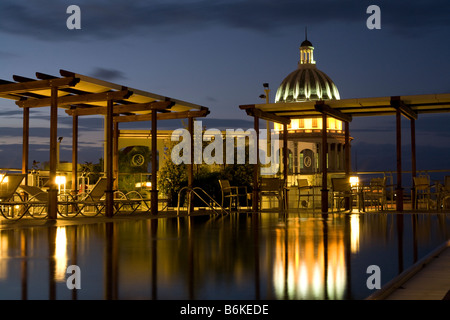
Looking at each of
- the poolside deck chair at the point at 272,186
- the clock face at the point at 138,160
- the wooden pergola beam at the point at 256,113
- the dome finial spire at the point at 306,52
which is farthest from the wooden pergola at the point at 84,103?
the dome finial spire at the point at 306,52

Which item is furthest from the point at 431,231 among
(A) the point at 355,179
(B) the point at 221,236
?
(A) the point at 355,179

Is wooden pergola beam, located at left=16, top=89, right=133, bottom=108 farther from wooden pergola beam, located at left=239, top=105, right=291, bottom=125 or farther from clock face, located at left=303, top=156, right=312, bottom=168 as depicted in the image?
clock face, located at left=303, top=156, right=312, bottom=168

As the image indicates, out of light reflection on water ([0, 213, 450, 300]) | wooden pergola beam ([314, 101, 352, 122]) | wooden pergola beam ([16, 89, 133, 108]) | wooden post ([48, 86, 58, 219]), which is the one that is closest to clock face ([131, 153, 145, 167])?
wooden pergola beam ([314, 101, 352, 122])

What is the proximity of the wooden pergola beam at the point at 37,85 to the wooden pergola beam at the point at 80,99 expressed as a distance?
115 cm

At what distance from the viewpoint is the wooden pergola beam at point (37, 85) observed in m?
10.9

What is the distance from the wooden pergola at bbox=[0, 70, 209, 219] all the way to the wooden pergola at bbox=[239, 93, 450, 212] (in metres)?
1.67

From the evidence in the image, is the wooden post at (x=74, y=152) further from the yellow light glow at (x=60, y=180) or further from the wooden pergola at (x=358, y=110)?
the wooden pergola at (x=358, y=110)

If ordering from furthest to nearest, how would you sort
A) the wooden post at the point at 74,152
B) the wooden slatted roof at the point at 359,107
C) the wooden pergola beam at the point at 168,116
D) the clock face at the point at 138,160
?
the clock face at the point at 138,160 < the wooden pergola beam at the point at 168,116 < the wooden post at the point at 74,152 < the wooden slatted roof at the point at 359,107

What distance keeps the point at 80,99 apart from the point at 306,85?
204ft

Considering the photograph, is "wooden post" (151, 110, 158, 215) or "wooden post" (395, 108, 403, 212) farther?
"wooden post" (395, 108, 403, 212)

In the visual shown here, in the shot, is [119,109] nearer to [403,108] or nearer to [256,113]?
[256,113]

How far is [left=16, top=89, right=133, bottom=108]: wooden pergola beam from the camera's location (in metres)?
12.2

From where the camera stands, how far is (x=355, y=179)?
17.6m
